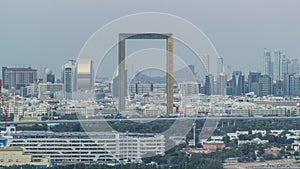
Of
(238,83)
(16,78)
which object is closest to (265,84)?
(238,83)

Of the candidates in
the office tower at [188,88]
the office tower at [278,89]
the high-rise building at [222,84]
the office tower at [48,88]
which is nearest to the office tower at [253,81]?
the office tower at [278,89]

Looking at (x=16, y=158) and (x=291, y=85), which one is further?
(x=291, y=85)

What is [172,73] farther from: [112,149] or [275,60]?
[275,60]

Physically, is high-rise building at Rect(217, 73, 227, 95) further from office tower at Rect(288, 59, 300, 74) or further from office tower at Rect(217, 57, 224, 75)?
office tower at Rect(288, 59, 300, 74)

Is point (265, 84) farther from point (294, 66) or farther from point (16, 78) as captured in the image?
point (16, 78)

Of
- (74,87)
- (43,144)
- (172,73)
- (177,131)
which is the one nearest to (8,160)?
(43,144)
